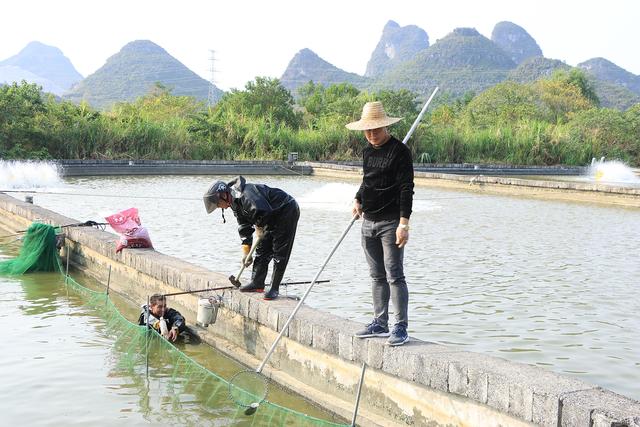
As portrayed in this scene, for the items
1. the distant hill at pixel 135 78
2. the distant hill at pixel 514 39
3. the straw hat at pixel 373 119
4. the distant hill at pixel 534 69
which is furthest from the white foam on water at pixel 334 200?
the distant hill at pixel 514 39

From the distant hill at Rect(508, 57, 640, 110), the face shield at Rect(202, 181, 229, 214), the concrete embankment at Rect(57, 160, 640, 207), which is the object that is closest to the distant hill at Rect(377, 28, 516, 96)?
the distant hill at Rect(508, 57, 640, 110)

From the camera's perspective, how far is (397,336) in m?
4.91

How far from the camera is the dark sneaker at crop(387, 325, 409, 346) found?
489cm

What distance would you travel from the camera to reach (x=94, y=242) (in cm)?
1023

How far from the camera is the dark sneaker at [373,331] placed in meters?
5.14

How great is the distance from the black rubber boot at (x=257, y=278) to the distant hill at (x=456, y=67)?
108 m

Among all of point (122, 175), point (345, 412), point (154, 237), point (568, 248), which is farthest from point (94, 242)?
point (122, 175)

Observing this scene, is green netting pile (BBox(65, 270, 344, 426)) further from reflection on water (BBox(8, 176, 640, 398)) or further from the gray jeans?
reflection on water (BBox(8, 176, 640, 398))

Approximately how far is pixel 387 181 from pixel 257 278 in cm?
207

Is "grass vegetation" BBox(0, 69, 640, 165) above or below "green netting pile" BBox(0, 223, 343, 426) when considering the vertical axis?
above

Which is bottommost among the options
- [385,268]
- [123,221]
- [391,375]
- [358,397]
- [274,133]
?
[358,397]

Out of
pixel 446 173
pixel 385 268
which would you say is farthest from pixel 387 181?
pixel 446 173

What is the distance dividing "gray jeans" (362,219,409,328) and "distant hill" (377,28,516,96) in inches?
4304

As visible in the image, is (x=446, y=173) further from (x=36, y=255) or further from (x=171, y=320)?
(x=171, y=320)
